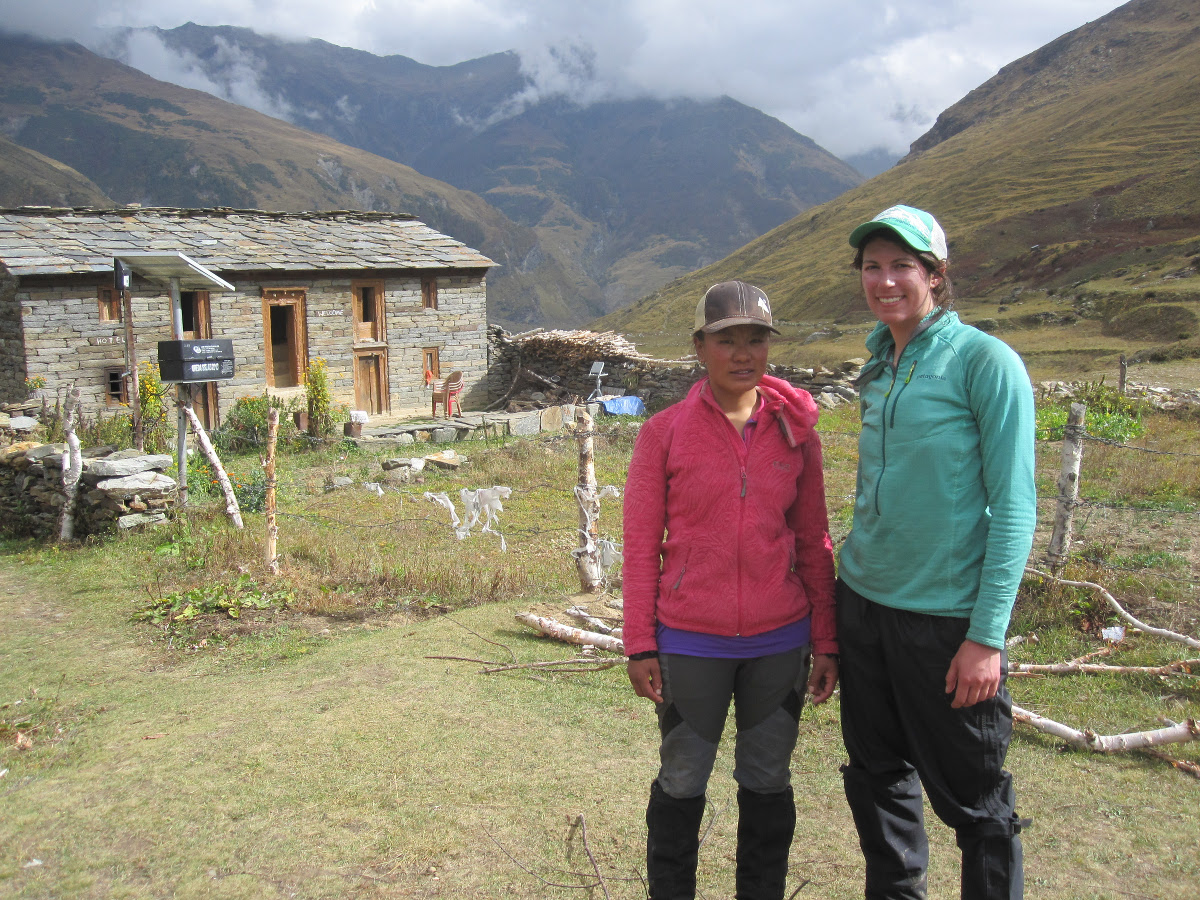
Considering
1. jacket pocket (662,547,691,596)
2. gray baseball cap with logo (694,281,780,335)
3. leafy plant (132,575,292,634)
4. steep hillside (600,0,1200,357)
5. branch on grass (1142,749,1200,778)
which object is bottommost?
leafy plant (132,575,292,634)

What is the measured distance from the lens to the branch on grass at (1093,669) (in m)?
4.20

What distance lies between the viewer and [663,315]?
58062mm

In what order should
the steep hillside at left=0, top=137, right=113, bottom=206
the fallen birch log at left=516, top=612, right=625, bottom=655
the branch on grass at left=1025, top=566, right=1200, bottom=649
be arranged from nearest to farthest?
the branch on grass at left=1025, top=566, right=1200, bottom=649, the fallen birch log at left=516, top=612, right=625, bottom=655, the steep hillside at left=0, top=137, right=113, bottom=206

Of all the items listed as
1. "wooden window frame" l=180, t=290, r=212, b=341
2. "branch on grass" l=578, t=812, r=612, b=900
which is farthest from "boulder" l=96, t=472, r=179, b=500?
"wooden window frame" l=180, t=290, r=212, b=341

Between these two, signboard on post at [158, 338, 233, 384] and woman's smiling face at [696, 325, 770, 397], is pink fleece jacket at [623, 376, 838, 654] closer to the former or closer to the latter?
woman's smiling face at [696, 325, 770, 397]

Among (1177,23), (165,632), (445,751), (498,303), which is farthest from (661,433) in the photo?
(498,303)

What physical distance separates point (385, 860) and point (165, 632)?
3562mm

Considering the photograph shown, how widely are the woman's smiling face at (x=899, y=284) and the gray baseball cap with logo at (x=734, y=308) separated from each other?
287 millimetres

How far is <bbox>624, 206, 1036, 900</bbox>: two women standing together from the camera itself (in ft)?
6.73

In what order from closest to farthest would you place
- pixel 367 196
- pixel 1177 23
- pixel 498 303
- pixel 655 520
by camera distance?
pixel 655 520
pixel 1177 23
pixel 498 303
pixel 367 196

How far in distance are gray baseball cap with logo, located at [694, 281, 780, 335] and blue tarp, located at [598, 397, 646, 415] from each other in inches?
637

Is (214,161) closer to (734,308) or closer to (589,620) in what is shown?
(589,620)

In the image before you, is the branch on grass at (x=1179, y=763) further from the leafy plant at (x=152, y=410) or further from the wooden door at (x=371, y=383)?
the wooden door at (x=371, y=383)

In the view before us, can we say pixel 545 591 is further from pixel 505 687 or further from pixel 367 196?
pixel 367 196
